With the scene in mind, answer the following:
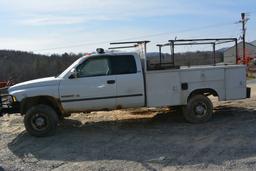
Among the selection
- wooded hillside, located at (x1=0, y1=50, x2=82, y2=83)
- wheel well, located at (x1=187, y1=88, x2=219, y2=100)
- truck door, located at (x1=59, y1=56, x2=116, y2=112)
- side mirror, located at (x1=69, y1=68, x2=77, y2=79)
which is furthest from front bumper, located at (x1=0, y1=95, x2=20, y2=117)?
wooded hillside, located at (x1=0, y1=50, x2=82, y2=83)

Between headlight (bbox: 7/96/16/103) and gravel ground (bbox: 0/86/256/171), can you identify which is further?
headlight (bbox: 7/96/16/103)

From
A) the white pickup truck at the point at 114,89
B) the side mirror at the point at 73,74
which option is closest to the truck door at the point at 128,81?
the white pickup truck at the point at 114,89

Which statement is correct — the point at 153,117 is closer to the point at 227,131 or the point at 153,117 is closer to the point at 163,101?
the point at 163,101

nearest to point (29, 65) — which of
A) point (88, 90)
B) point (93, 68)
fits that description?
point (93, 68)

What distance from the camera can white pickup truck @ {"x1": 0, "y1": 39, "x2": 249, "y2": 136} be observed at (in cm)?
1125

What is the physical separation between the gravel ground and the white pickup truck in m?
0.54

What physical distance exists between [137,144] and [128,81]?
6.92 feet

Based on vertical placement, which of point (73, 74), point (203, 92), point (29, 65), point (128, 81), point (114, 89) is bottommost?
point (203, 92)

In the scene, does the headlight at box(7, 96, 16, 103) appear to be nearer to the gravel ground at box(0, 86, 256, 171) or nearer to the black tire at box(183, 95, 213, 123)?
the gravel ground at box(0, 86, 256, 171)

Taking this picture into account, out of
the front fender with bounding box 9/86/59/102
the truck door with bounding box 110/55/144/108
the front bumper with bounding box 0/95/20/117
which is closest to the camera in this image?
→ the front fender with bounding box 9/86/59/102

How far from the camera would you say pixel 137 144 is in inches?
390

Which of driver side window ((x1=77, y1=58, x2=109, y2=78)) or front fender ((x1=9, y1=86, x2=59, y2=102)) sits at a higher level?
driver side window ((x1=77, y1=58, x2=109, y2=78))

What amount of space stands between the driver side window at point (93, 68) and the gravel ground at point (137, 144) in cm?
147

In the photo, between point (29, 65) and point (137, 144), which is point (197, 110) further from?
point (29, 65)
